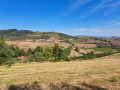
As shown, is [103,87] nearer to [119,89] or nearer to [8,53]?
[119,89]

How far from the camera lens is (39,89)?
7266mm

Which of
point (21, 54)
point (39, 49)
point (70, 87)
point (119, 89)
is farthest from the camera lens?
point (39, 49)

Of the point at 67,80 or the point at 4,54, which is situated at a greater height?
the point at 67,80

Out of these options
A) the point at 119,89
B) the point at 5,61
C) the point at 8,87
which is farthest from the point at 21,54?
the point at 119,89

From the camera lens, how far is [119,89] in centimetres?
659

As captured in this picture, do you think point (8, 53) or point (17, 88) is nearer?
point (17, 88)

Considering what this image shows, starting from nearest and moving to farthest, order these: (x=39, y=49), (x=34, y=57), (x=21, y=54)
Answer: (x=34, y=57) < (x=21, y=54) < (x=39, y=49)

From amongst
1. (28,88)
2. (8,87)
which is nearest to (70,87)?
(28,88)

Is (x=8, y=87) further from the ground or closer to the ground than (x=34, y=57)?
further from the ground

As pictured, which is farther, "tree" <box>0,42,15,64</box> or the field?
"tree" <box>0,42,15,64</box>

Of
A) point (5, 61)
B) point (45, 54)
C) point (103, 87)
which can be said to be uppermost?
point (103, 87)

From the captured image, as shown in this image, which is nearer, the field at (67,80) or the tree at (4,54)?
the field at (67,80)

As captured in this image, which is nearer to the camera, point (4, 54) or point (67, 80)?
point (67, 80)

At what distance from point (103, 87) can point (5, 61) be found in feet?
103
